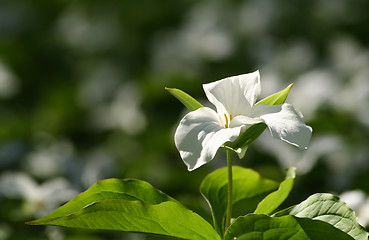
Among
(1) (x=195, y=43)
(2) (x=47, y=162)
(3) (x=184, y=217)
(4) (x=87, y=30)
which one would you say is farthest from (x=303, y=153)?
(4) (x=87, y=30)

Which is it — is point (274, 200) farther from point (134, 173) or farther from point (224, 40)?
point (224, 40)

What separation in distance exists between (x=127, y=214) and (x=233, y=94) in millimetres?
220

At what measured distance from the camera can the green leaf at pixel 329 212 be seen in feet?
2.22

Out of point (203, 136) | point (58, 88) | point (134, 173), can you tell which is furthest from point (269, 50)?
point (203, 136)

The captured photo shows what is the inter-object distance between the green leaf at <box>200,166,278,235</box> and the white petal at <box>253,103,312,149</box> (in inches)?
6.7

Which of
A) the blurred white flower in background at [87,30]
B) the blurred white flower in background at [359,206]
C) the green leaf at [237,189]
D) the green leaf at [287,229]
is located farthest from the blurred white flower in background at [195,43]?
the green leaf at [287,229]

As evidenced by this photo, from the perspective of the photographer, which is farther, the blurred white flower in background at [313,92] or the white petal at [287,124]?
the blurred white flower in background at [313,92]

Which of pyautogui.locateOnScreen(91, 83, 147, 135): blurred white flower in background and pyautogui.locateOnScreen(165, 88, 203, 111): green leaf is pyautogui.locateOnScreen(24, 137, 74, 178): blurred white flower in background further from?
pyautogui.locateOnScreen(165, 88, 203, 111): green leaf

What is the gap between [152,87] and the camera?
247cm

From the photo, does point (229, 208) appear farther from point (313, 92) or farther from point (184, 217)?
point (313, 92)

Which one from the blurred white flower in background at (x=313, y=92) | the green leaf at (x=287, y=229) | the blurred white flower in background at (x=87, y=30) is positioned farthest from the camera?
the blurred white flower in background at (x=87, y=30)

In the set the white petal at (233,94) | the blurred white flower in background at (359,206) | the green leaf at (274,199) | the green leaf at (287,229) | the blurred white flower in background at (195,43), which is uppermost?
the blurred white flower in background at (195,43)

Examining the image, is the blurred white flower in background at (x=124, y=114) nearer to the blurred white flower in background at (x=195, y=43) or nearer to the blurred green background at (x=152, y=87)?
the blurred green background at (x=152, y=87)

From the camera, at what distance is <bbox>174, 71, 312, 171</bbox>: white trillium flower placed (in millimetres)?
679
